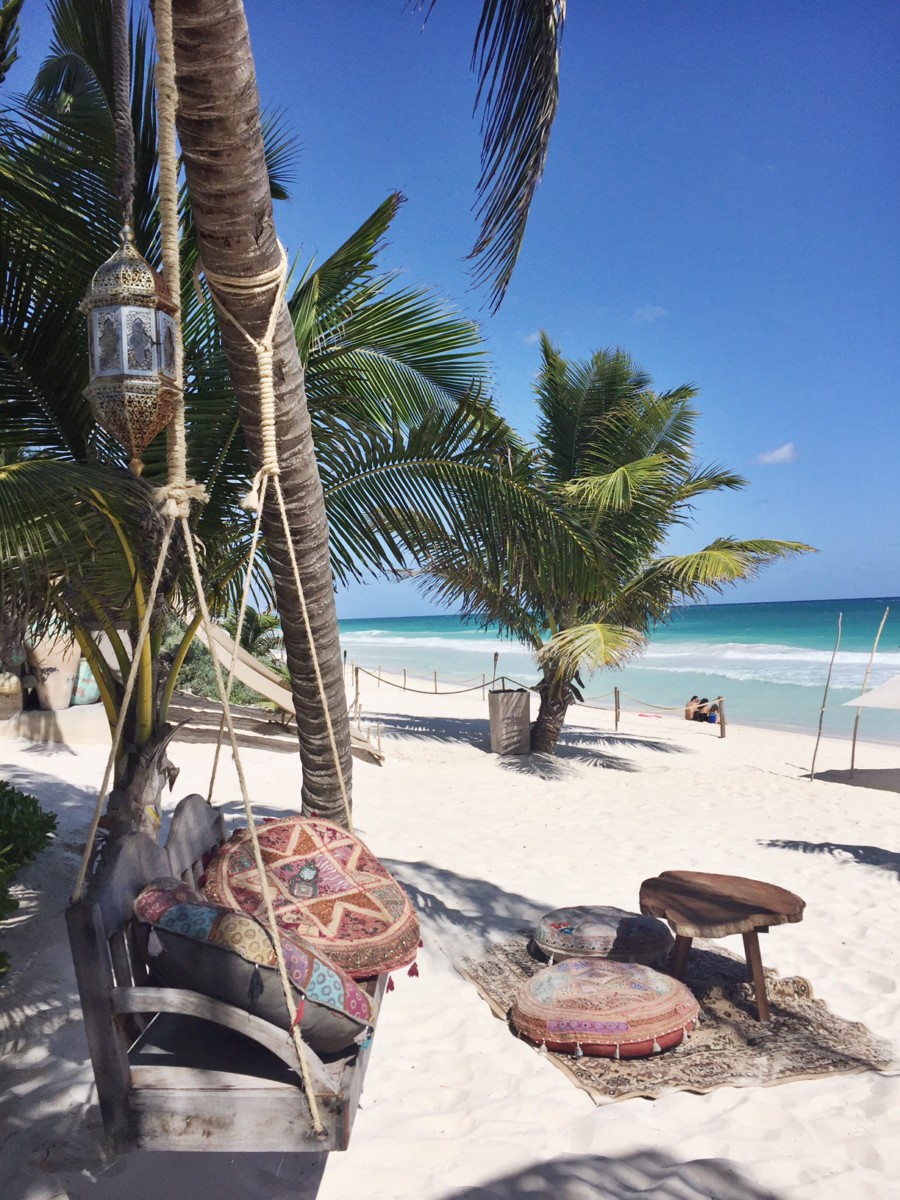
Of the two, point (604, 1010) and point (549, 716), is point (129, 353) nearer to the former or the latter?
point (604, 1010)

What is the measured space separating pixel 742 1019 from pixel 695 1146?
3.92 ft

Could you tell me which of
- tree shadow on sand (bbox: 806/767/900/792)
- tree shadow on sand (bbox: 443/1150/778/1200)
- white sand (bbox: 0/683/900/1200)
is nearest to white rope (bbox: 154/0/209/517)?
white sand (bbox: 0/683/900/1200)

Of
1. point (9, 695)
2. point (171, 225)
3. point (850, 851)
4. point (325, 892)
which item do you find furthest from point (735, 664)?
point (171, 225)

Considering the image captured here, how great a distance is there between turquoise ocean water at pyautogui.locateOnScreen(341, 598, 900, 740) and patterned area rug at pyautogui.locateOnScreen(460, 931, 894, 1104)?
10197 mm

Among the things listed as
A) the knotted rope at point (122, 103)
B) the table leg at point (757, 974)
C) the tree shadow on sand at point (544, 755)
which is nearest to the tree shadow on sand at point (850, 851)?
the table leg at point (757, 974)

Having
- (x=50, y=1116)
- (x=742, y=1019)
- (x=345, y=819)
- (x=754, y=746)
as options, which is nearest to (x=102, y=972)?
(x=50, y=1116)

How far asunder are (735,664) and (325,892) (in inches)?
1385

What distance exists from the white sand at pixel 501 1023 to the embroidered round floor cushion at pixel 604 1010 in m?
0.19

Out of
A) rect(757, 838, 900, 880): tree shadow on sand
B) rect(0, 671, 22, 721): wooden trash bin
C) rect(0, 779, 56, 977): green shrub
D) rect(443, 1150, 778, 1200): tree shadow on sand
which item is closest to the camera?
rect(443, 1150, 778, 1200): tree shadow on sand

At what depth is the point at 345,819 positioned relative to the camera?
12.2 ft

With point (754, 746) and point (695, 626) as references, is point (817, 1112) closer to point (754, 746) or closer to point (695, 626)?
point (754, 746)

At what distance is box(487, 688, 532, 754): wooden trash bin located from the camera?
11.3 meters

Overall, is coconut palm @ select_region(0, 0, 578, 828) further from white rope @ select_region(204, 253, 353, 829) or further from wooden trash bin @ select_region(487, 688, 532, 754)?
wooden trash bin @ select_region(487, 688, 532, 754)

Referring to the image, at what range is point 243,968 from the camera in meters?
2.00
